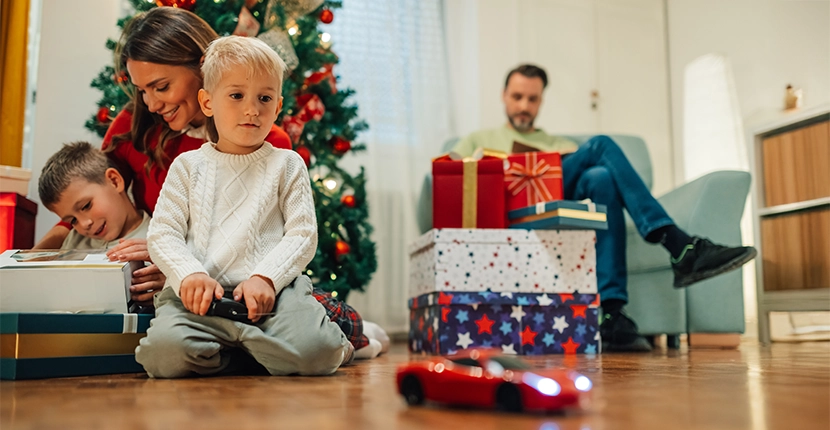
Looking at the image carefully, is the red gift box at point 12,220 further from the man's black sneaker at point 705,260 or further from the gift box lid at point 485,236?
the man's black sneaker at point 705,260

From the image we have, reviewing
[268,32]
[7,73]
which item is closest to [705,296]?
[268,32]

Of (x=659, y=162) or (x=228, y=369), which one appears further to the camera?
(x=659, y=162)

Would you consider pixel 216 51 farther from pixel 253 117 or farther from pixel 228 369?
pixel 228 369

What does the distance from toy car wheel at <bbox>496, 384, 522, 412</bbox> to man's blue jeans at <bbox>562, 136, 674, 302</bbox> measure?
138 cm

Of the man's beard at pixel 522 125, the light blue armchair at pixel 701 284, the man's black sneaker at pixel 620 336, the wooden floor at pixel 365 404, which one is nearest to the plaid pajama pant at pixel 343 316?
the wooden floor at pixel 365 404

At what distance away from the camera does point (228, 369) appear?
3.76 ft

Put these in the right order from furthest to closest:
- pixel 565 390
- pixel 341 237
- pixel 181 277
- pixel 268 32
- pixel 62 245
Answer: pixel 341 237, pixel 268 32, pixel 62 245, pixel 181 277, pixel 565 390

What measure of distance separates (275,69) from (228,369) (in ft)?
1.67

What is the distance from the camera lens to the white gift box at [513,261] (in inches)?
70.6

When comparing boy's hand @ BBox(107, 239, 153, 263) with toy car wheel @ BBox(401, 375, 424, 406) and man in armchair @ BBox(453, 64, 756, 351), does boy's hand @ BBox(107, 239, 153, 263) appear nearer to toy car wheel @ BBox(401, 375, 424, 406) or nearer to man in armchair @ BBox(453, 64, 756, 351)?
toy car wheel @ BBox(401, 375, 424, 406)

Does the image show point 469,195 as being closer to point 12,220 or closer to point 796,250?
point 12,220

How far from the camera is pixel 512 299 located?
1.79 m

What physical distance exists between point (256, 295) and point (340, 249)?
1052 mm

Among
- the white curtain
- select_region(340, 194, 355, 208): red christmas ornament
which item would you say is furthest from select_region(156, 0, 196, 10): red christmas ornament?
the white curtain
